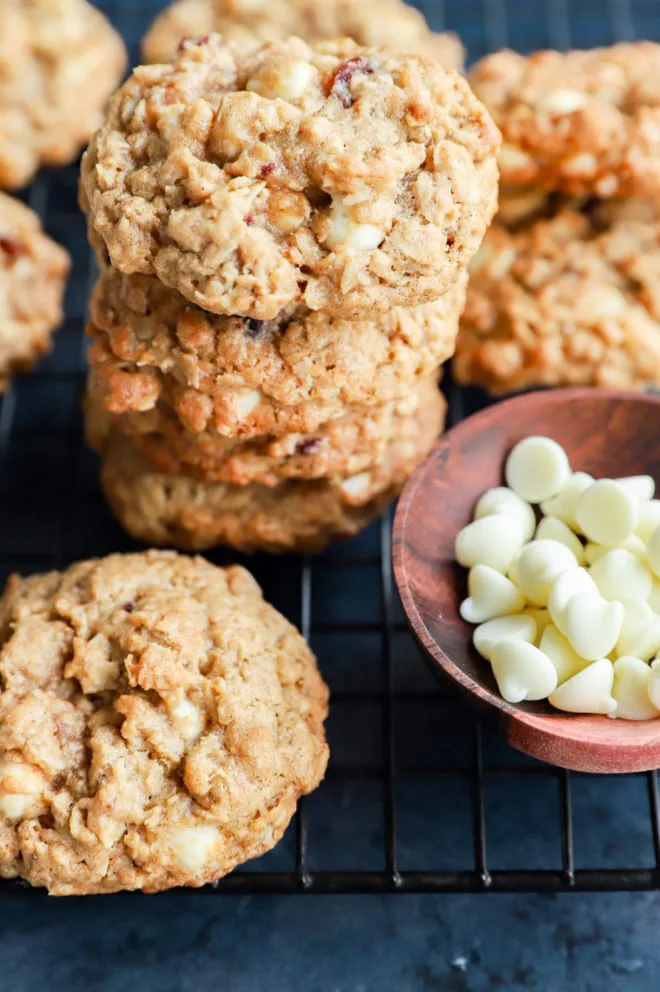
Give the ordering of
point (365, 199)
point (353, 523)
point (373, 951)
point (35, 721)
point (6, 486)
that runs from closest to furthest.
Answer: point (365, 199)
point (35, 721)
point (373, 951)
point (353, 523)
point (6, 486)

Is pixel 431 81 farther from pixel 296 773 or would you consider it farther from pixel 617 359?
pixel 296 773

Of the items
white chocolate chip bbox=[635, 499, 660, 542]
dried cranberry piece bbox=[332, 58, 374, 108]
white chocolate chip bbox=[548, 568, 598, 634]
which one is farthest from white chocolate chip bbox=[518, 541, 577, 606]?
dried cranberry piece bbox=[332, 58, 374, 108]

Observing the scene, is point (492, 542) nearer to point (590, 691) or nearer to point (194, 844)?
point (590, 691)

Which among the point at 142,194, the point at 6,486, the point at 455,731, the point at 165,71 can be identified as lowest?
the point at 455,731

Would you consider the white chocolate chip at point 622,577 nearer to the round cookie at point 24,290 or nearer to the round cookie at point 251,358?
the round cookie at point 251,358

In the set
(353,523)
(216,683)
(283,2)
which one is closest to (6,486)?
(353,523)

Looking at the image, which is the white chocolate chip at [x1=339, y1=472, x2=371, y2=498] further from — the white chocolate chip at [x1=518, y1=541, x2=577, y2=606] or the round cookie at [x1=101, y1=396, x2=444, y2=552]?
the white chocolate chip at [x1=518, y1=541, x2=577, y2=606]

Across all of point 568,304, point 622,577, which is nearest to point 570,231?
point 568,304
